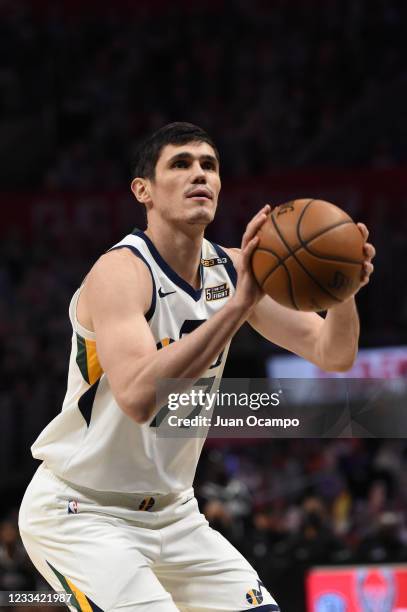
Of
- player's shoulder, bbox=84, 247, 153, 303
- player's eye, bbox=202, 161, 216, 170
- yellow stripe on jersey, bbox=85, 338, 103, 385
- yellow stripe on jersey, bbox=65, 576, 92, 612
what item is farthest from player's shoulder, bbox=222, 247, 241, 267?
yellow stripe on jersey, bbox=65, 576, 92, 612

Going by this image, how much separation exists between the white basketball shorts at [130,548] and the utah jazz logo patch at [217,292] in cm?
80

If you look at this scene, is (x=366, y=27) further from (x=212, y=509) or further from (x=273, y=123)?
(x=212, y=509)

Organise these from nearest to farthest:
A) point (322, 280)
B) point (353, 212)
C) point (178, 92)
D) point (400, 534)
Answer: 1. point (322, 280)
2. point (400, 534)
3. point (353, 212)
4. point (178, 92)

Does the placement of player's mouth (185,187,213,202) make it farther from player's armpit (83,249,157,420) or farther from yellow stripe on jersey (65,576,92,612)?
yellow stripe on jersey (65,576,92,612)

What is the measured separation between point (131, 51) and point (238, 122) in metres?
2.76

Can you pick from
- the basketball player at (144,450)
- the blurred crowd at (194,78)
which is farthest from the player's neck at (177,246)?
the blurred crowd at (194,78)

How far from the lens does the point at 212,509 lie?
9883mm

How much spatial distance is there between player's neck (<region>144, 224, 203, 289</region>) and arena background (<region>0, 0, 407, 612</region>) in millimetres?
5003

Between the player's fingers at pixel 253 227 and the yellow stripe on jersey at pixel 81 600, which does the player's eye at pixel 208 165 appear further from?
the yellow stripe on jersey at pixel 81 600

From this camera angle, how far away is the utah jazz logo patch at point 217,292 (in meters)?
4.23

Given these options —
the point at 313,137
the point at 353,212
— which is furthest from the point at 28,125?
the point at 353,212

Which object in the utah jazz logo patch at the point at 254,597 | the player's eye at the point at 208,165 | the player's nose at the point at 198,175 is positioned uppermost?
the player's eye at the point at 208,165

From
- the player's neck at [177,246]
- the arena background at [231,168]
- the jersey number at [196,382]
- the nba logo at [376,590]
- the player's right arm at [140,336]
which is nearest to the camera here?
the player's right arm at [140,336]

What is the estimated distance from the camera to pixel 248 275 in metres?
3.46
